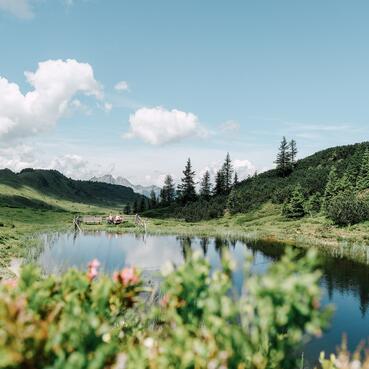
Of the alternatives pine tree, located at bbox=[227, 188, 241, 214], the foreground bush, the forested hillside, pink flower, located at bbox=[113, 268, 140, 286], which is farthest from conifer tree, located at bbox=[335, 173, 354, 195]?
the foreground bush

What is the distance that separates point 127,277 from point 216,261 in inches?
1340

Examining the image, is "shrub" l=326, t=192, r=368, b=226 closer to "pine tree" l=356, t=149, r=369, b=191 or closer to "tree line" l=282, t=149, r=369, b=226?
"tree line" l=282, t=149, r=369, b=226

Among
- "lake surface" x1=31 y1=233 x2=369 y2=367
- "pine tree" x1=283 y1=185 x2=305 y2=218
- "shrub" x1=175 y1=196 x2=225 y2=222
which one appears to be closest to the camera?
"lake surface" x1=31 y1=233 x2=369 y2=367

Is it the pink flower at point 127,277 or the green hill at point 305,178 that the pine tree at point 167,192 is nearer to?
the green hill at point 305,178

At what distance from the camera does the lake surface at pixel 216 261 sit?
20000 millimetres

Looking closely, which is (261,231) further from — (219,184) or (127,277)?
(127,277)

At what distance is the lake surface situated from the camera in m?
20.0

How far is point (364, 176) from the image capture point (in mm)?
71188

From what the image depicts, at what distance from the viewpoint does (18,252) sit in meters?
34.1

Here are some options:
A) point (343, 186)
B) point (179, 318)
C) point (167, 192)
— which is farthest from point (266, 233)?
point (167, 192)

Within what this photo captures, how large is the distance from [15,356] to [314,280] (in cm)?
255

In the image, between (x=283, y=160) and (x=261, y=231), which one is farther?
(x=283, y=160)

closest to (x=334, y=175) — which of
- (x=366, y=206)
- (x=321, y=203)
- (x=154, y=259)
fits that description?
(x=321, y=203)

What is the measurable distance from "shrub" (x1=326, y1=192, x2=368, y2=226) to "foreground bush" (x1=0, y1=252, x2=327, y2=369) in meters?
56.1
